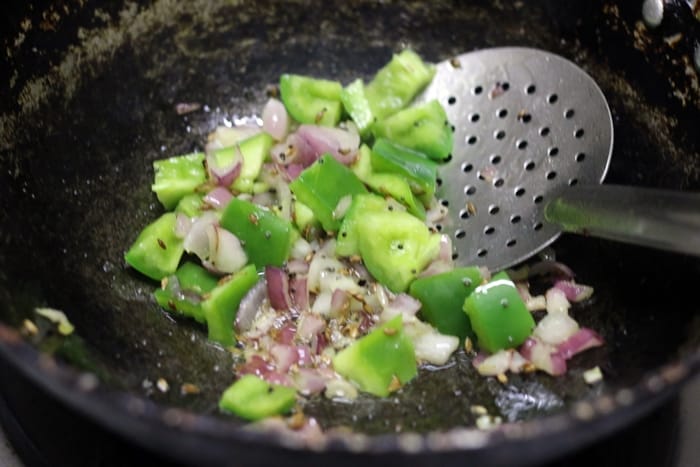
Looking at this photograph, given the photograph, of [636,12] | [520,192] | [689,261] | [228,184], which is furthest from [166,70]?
[689,261]

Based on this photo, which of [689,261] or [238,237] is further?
[238,237]

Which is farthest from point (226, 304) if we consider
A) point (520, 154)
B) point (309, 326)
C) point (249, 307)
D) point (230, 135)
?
point (520, 154)

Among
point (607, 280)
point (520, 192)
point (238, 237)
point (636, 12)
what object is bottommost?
point (607, 280)

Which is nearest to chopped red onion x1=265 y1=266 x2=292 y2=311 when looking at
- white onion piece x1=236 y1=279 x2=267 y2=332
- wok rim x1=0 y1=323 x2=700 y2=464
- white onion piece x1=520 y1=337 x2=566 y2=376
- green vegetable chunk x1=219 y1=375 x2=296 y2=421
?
white onion piece x1=236 y1=279 x2=267 y2=332

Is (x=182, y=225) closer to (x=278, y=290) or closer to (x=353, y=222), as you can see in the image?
(x=278, y=290)

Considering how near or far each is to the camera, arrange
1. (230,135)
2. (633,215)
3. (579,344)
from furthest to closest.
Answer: (230,135), (579,344), (633,215)

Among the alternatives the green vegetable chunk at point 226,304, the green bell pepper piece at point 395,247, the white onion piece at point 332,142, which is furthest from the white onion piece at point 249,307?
the white onion piece at point 332,142

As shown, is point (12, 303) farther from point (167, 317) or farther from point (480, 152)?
point (480, 152)

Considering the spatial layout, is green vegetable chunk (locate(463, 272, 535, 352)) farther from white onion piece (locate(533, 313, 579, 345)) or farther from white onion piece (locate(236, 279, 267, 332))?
white onion piece (locate(236, 279, 267, 332))
